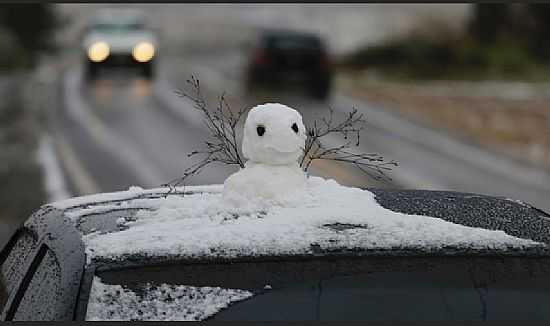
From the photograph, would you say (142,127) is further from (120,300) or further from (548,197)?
(120,300)

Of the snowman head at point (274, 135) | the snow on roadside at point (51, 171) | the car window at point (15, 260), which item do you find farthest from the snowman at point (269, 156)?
the snow on roadside at point (51, 171)

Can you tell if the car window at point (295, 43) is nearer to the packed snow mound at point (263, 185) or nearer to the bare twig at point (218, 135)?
the bare twig at point (218, 135)

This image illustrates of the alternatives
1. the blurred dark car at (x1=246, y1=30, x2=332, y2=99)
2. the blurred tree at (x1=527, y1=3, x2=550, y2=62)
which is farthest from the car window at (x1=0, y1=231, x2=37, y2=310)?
the blurred tree at (x1=527, y1=3, x2=550, y2=62)

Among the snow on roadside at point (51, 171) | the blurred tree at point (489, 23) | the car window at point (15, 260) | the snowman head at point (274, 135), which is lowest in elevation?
the snow on roadside at point (51, 171)

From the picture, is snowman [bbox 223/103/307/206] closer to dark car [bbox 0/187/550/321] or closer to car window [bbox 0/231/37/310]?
dark car [bbox 0/187/550/321]

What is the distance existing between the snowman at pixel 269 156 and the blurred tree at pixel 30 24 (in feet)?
139

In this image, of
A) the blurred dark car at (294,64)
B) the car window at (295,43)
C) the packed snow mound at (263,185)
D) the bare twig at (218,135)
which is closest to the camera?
the packed snow mound at (263,185)

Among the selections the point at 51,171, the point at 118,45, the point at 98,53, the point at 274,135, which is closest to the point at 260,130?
the point at 274,135

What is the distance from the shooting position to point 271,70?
29.7 metres

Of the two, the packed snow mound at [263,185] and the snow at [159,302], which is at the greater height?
the packed snow mound at [263,185]

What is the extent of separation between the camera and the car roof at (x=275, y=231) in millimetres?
2971

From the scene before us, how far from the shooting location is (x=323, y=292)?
290 centimetres

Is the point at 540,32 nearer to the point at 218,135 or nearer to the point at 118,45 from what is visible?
the point at 118,45

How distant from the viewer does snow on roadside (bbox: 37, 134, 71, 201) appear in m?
13.9
